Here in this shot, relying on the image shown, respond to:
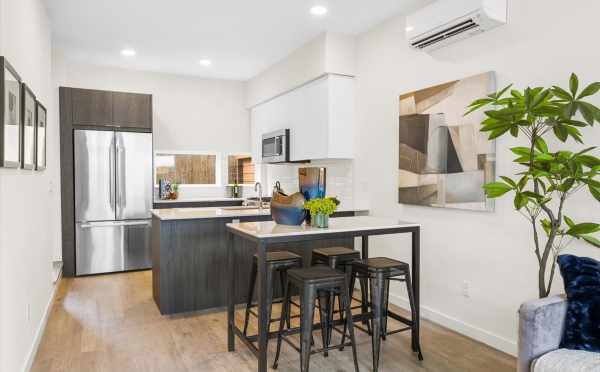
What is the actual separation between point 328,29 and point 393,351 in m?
3.13

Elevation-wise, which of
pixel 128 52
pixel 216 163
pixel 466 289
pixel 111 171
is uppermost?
pixel 128 52

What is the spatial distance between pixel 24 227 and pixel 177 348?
4.28 ft

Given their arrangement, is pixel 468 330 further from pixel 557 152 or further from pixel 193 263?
pixel 193 263

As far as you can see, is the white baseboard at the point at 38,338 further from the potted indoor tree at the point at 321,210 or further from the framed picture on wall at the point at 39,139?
the potted indoor tree at the point at 321,210

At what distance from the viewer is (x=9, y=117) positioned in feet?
6.90

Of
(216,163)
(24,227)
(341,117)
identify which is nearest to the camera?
(24,227)

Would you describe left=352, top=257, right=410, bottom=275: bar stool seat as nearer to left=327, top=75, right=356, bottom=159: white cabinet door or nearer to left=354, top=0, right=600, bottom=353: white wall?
left=354, top=0, right=600, bottom=353: white wall

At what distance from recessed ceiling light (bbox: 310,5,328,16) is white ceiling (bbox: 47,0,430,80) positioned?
5 centimetres

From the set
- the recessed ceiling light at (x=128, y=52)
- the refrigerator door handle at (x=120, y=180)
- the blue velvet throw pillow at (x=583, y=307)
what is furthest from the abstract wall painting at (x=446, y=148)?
the refrigerator door handle at (x=120, y=180)

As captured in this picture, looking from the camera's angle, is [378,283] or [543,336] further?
[378,283]

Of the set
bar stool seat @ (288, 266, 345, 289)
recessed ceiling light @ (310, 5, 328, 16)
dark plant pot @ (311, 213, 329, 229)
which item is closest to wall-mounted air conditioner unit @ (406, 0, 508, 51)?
recessed ceiling light @ (310, 5, 328, 16)

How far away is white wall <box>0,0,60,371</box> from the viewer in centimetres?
211

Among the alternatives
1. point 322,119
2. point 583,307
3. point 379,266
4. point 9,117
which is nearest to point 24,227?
point 9,117

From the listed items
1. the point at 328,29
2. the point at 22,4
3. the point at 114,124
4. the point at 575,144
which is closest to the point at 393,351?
the point at 575,144
